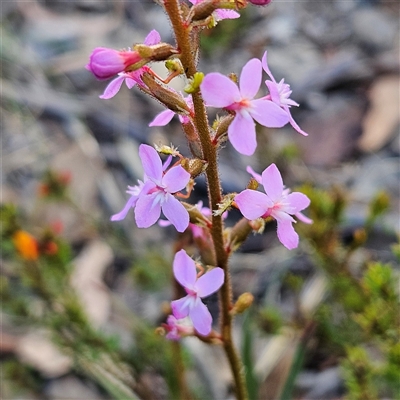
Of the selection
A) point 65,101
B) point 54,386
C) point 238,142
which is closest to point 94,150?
point 65,101

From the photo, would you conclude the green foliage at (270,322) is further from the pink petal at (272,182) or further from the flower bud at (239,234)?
the pink petal at (272,182)

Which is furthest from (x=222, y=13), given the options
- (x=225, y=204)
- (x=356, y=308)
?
(x=356, y=308)

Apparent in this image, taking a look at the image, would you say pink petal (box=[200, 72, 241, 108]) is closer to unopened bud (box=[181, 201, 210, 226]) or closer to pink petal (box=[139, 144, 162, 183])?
pink petal (box=[139, 144, 162, 183])

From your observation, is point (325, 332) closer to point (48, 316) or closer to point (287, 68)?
point (48, 316)

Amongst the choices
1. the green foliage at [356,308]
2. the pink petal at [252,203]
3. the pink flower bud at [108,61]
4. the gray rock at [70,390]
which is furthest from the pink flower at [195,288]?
the gray rock at [70,390]

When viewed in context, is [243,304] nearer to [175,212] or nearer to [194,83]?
[175,212]
